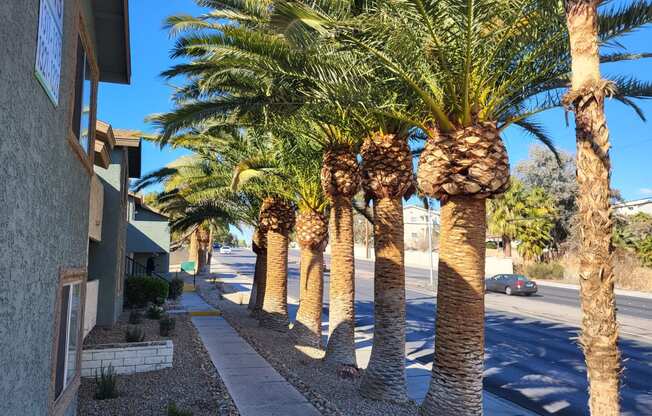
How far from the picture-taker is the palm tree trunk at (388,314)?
30.5 ft

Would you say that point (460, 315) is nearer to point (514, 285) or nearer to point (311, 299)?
point (311, 299)

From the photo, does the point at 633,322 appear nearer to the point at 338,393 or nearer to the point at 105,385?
the point at 338,393

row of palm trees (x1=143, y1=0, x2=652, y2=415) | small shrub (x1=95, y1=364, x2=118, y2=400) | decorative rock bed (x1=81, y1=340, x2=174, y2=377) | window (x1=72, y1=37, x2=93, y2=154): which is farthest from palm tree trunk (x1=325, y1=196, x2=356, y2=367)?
window (x1=72, y1=37, x2=93, y2=154)

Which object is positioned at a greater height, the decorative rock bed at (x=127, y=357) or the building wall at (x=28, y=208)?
the building wall at (x=28, y=208)

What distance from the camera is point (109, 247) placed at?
13.1 meters

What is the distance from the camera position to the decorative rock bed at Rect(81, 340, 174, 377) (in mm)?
9438

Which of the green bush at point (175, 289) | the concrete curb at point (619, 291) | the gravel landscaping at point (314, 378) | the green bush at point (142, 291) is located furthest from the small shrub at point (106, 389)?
the concrete curb at point (619, 291)

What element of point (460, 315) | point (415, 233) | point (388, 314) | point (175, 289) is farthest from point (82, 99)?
point (415, 233)

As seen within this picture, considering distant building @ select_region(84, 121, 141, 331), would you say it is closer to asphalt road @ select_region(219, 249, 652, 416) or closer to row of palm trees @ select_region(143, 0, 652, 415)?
row of palm trees @ select_region(143, 0, 652, 415)

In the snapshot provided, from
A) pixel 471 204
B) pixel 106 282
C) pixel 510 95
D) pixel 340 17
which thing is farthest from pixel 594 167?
pixel 106 282

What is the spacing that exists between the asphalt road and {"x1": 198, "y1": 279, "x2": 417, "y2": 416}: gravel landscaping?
11.3 feet

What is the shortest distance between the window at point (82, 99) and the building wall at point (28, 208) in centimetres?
104

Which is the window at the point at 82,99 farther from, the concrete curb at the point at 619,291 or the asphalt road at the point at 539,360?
the concrete curb at the point at 619,291

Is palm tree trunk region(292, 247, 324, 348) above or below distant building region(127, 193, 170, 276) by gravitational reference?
below
